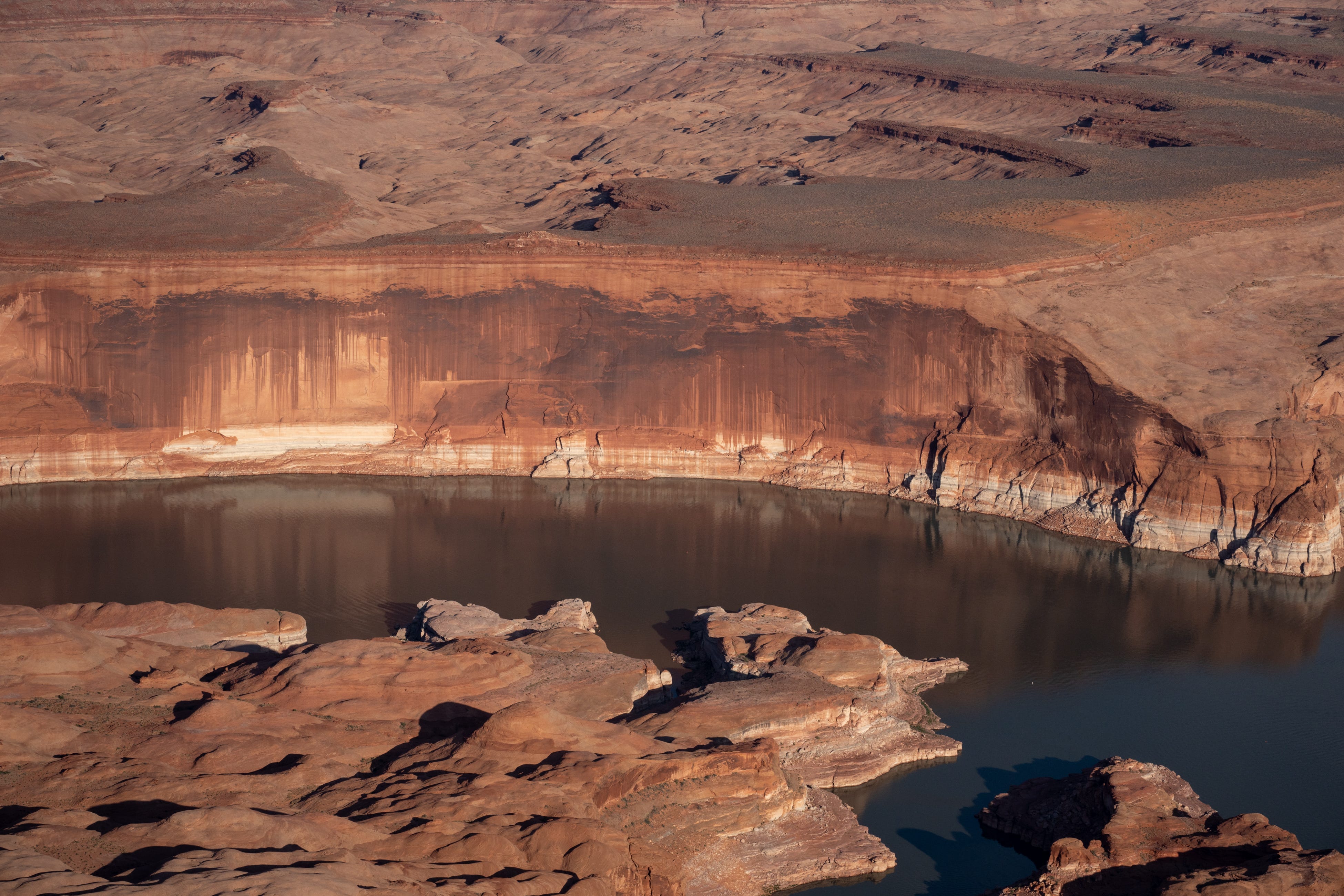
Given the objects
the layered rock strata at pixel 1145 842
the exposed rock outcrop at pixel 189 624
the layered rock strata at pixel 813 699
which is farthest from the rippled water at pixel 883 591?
the exposed rock outcrop at pixel 189 624

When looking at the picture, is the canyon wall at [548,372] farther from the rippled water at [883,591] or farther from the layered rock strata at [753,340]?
the rippled water at [883,591]

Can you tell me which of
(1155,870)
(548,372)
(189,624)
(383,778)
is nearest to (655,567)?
(548,372)

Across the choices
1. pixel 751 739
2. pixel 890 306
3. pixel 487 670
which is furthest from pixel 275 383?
pixel 751 739

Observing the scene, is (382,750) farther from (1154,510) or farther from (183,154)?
(183,154)

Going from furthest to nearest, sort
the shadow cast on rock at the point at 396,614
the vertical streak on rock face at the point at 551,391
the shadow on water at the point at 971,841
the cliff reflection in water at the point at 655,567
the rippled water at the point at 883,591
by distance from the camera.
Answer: the vertical streak on rock face at the point at 551,391 < the cliff reflection in water at the point at 655,567 < the shadow cast on rock at the point at 396,614 < the rippled water at the point at 883,591 < the shadow on water at the point at 971,841

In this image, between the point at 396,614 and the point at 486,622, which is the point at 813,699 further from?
the point at 396,614

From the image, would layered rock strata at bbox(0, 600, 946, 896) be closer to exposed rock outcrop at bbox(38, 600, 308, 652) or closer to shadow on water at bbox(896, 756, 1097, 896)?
shadow on water at bbox(896, 756, 1097, 896)
